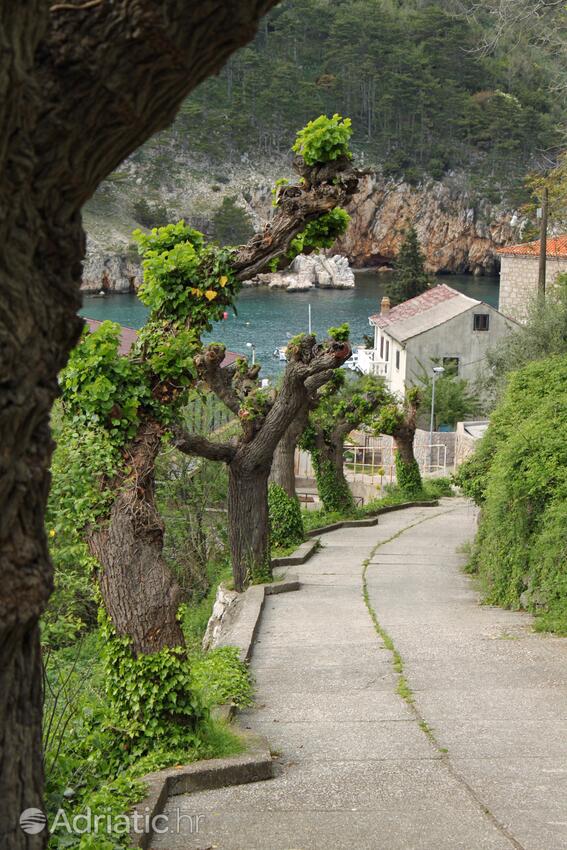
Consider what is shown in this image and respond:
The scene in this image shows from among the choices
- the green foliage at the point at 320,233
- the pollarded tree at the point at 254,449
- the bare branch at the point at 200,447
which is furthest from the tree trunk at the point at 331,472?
the green foliage at the point at 320,233

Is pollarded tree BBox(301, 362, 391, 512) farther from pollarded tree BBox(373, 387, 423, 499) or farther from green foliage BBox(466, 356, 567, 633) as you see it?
green foliage BBox(466, 356, 567, 633)

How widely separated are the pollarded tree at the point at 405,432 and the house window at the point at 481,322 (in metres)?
23.2

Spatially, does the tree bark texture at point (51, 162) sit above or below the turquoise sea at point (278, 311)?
below

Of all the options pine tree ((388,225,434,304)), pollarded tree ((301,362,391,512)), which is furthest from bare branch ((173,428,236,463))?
pine tree ((388,225,434,304))

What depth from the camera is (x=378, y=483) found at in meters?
38.6

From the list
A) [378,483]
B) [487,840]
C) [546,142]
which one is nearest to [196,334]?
[487,840]

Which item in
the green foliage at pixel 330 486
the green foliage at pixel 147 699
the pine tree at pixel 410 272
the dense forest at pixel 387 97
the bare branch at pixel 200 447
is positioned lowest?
the green foliage at pixel 147 699

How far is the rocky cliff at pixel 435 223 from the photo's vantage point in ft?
473

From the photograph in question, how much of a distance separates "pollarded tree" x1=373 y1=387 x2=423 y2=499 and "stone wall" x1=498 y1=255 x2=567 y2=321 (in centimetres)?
2347

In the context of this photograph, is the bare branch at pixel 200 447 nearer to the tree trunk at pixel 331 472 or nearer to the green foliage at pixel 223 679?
the green foliage at pixel 223 679

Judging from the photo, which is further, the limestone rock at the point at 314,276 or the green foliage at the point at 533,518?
the limestone rock at the point at 314,276

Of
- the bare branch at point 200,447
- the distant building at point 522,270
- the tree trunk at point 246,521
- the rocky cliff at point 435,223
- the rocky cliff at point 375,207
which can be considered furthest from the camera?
the rocky cliff at point 435,223

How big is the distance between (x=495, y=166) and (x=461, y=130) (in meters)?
6.82

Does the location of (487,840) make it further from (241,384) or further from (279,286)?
(279,286)
